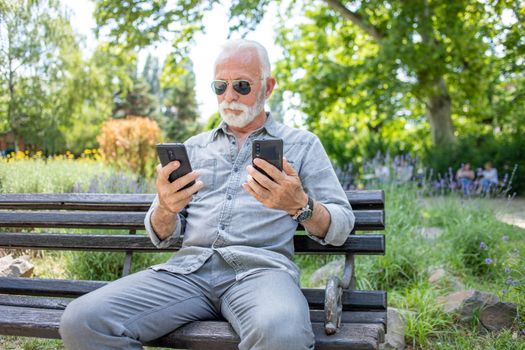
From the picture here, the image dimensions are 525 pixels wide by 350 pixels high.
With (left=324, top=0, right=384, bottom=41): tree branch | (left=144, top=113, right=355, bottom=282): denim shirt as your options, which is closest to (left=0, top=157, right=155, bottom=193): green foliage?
(left=144, top=113, right=355, bottom=282): denim shirt

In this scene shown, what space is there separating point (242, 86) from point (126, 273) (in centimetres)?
111

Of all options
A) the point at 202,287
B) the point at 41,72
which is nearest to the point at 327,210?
the point at 202,287

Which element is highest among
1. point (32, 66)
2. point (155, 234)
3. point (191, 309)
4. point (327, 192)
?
point (32, 66)

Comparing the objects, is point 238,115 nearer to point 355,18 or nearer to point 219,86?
point 219,86

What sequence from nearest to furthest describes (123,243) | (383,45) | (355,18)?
(123,243) → (383,45) → (355,18)

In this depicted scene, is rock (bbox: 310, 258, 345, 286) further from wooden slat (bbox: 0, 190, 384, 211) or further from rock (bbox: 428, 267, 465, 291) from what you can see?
wooden slat (bbox: 0, 190, 384, 211)

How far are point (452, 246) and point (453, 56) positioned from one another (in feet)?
28.0

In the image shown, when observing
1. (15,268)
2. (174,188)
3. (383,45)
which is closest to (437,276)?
(174,188)

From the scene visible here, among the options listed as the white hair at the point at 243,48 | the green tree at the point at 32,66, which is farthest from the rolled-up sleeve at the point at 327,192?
the green tree at the point at 32,66

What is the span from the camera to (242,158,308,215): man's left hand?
2.10 m

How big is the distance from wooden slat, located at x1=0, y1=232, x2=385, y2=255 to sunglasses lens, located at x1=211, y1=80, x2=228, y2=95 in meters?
0.76

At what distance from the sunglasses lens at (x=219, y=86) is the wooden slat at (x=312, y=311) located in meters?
1.08

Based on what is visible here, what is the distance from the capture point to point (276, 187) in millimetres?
2109

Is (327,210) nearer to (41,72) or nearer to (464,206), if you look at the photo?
(464,206)
